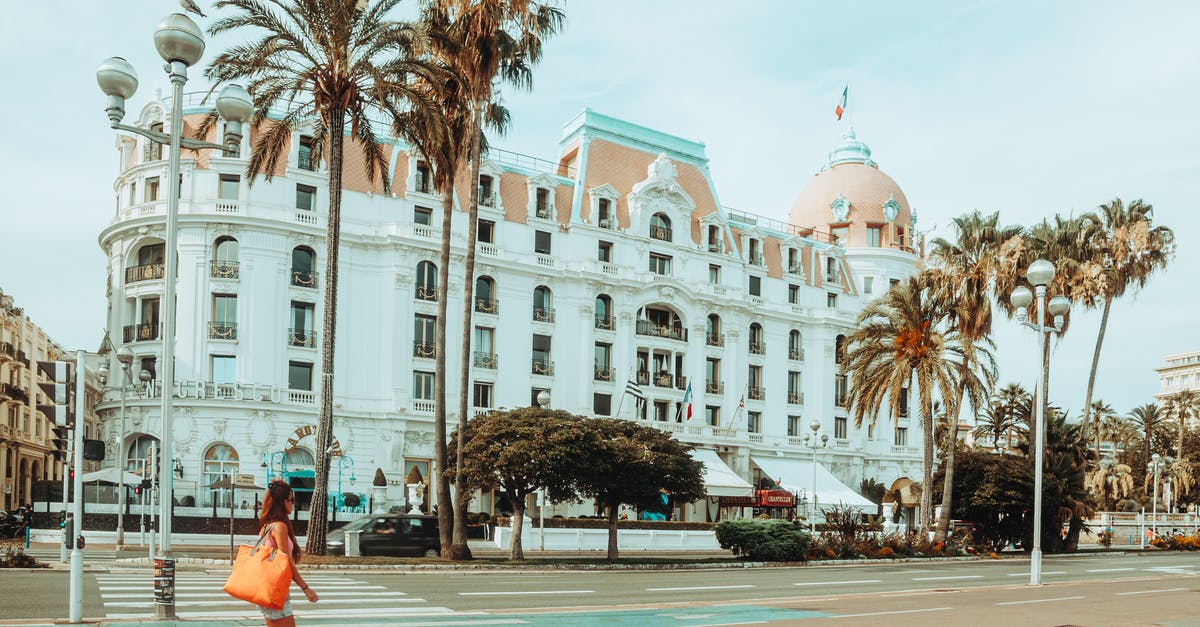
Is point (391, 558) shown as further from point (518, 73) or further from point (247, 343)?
point (247, 343)

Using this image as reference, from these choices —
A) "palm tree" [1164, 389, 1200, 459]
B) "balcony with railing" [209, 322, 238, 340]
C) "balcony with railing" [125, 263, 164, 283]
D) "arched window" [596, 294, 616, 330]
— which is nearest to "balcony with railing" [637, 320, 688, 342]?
"arched window" [596, 294, 616, 330]

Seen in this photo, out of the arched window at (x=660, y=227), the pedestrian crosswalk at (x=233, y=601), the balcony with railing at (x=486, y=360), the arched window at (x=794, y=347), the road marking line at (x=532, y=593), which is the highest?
the arched window at (x=660, y=227)

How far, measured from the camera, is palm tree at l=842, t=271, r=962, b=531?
41.3 meters

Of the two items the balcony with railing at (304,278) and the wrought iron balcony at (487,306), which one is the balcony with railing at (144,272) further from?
the wrought iron balcony at (487,306)

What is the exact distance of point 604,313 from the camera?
59625 mm

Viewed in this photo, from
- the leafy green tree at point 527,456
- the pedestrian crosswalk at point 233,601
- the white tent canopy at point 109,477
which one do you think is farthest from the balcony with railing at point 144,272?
the pedestrian crosswalk at point 233,601

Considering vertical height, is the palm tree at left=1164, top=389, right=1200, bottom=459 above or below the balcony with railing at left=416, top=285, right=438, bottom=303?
below

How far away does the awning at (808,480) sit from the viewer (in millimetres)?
57656

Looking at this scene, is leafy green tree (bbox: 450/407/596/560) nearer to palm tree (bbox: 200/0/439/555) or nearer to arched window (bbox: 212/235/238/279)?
palm tree (bbox: 200/0/439/555)

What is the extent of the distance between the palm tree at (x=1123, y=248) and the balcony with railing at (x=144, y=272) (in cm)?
4431

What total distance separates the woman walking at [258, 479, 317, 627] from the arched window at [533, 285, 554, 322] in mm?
48006

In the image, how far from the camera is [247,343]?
4800cm

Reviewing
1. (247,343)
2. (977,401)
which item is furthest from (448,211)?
(977,401)

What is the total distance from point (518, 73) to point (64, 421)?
19.3m
